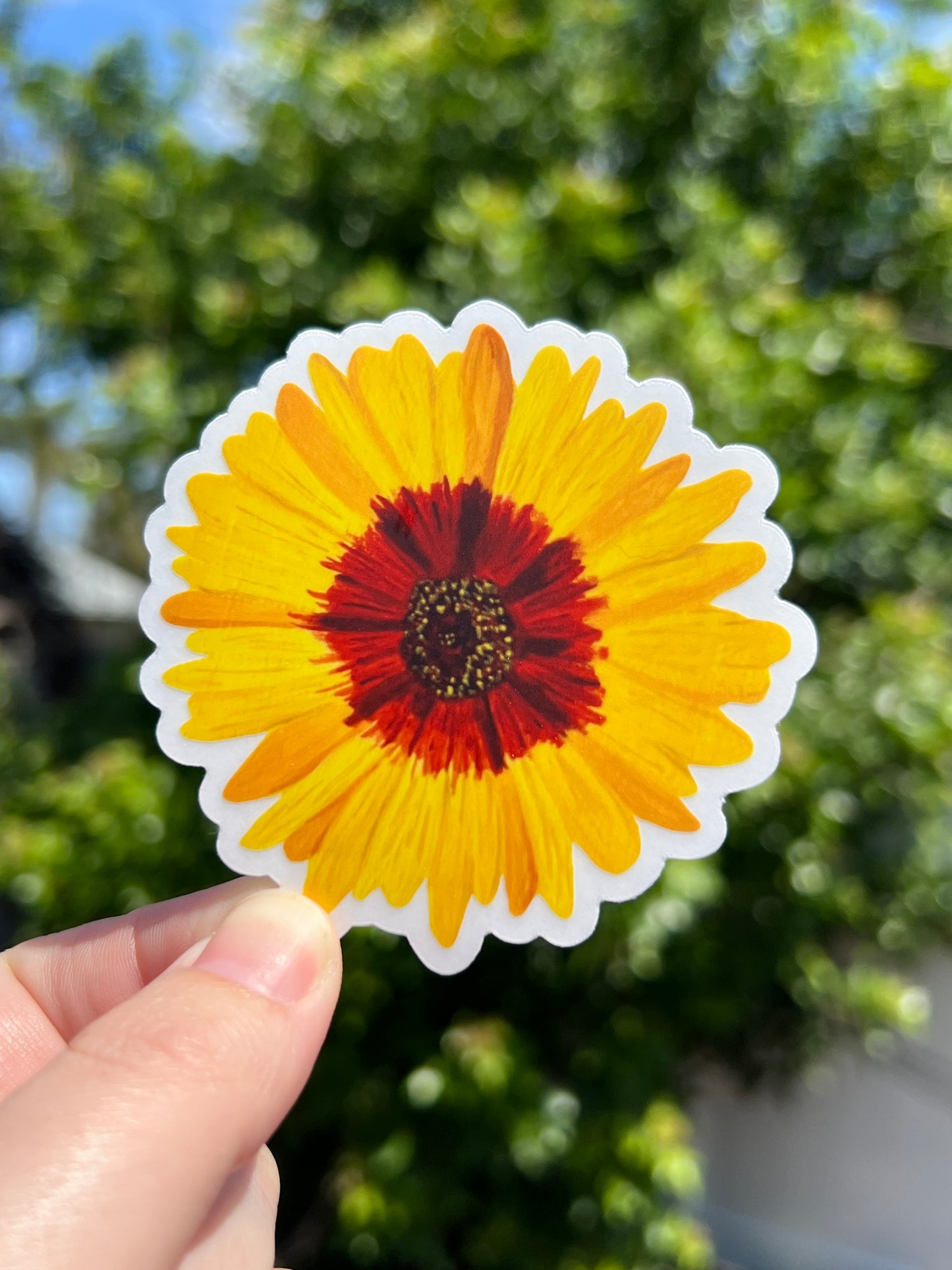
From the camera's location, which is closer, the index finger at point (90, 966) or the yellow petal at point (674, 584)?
the yellow petal at point (674, 584)

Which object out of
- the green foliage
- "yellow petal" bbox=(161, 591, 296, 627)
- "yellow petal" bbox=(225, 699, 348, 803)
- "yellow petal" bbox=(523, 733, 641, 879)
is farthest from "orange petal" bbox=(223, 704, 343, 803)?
the green foliage

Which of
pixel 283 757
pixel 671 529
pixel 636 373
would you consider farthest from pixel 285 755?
pixel 636 373

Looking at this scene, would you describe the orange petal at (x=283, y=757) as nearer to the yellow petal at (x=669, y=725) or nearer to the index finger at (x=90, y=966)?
the index finger at (x=90, y=966)

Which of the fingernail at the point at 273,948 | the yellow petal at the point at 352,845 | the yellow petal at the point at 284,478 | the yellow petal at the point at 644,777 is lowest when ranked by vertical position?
the fingernail at the point at 273,948

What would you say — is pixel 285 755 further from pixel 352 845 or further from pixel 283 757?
pixel 352 845

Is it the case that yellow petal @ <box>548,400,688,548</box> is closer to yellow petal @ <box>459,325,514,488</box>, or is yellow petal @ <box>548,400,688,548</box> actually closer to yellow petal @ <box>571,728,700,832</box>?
yellow petal @ <box>459,325,514,488</box>

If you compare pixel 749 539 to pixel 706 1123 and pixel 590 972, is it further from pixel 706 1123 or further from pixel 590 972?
pixel 706 1123

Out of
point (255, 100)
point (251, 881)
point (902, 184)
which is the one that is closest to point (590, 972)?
point (251, 881)

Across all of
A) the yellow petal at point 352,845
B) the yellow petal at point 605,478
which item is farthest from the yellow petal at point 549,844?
the yellow petal at point 605,478
